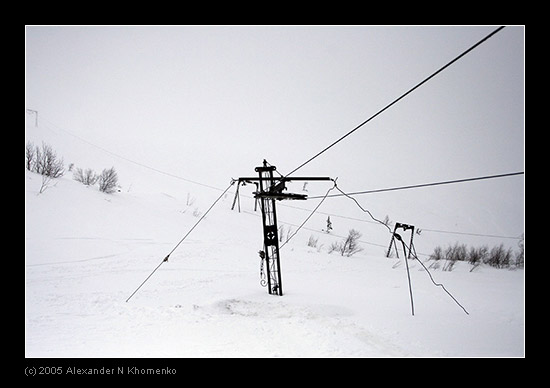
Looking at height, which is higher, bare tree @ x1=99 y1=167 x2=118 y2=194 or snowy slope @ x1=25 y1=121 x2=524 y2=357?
bare tree @ x1=99 y1=167 x2=118 y2=194

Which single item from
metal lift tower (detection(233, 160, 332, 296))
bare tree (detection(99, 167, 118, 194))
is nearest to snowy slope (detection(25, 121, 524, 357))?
metal lift tower (detection(233, 160, 332, 296))

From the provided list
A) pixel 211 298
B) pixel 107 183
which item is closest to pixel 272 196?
pixel 211 298

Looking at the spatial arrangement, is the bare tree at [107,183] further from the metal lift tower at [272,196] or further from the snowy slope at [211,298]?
the metal lift tower at [272,196]

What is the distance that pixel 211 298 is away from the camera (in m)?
10.6

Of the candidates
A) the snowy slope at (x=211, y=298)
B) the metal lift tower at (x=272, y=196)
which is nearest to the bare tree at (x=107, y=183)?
the snowy slope at (x=211, y=298)

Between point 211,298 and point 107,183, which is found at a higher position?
point 107,183

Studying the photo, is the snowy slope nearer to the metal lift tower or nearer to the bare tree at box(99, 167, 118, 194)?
the metal lift tower

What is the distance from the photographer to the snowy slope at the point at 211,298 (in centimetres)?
671

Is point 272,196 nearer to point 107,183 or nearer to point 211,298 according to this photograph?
point 211,298

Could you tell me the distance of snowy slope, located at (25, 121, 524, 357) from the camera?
6.71 metres

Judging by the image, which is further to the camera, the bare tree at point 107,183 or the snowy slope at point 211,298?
the bare tree at point 107,183

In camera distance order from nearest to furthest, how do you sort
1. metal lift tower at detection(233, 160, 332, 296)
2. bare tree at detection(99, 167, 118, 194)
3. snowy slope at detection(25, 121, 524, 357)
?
snowy slope at detection(25, 121, 524, 357) < metal lift tower at detection(233, 160, 332, 296) < bare tree at detection(99, 167, 118, 194)

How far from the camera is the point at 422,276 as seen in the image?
58.0ft
